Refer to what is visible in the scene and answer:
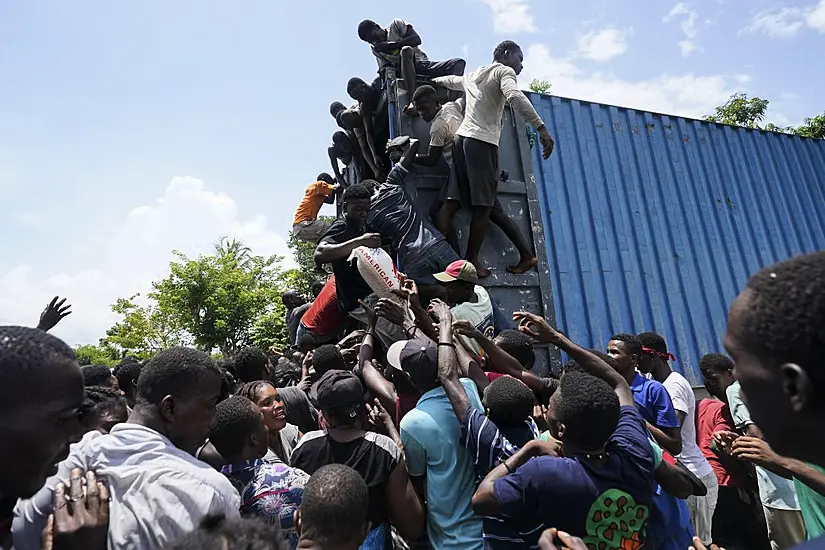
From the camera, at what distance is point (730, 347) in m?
0.91

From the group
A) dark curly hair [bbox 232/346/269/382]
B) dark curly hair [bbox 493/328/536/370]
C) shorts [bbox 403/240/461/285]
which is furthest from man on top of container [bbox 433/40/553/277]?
dark curly hair [bbox 232/346/269/382]

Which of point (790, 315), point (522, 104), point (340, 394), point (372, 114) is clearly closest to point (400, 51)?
point (372, 114)

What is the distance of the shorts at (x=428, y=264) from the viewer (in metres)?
3.94

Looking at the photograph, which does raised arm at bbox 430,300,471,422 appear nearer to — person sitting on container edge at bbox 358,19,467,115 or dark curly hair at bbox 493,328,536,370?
dark curly hair at bbox 493,328,536,370

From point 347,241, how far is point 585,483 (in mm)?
2671

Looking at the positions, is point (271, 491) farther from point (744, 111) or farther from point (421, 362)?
point (744, 111)

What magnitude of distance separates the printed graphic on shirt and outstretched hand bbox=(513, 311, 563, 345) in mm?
742

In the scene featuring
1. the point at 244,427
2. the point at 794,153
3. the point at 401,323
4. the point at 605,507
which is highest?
the point at 794,153

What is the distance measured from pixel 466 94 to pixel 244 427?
10.6 ft

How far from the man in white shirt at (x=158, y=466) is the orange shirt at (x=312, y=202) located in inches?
153

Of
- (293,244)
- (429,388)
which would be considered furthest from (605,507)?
(293,244)

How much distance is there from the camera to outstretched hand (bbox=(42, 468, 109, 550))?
1.18m

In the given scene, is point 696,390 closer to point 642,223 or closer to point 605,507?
point 642,223

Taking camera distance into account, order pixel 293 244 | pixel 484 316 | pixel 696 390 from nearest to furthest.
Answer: pixel 484 316
pixel 696 390
pixel 293 244
